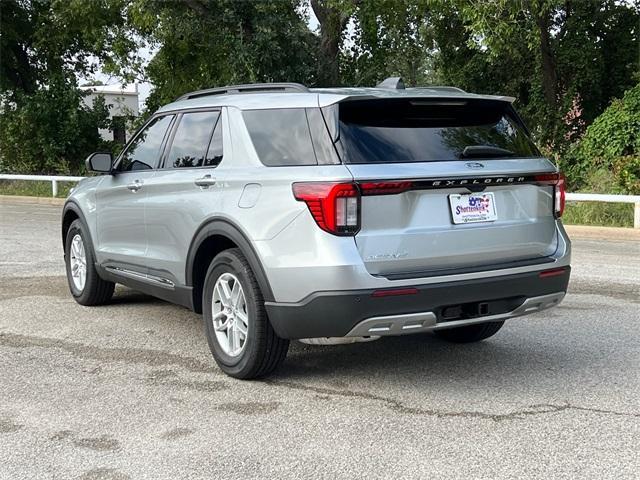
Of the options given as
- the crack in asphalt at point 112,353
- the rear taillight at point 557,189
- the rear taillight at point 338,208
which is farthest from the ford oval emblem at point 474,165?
the crack in asphalt at point 112,353

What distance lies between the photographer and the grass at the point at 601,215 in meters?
14.9

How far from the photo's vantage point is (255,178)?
4.89 m

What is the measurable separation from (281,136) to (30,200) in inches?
744

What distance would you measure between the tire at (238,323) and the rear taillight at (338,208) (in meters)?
0.70

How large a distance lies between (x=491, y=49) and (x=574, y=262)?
7161 mm

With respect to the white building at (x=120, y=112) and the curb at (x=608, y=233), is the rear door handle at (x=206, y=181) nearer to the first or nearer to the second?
the curb at (x=608, y=233)

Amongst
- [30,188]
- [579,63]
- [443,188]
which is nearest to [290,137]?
[443,188]

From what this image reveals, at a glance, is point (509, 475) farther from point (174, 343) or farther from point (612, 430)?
point (174, 343)

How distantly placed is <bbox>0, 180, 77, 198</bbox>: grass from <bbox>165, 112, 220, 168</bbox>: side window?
1728 centimetres

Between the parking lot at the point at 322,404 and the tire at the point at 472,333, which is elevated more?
the tire at the point at 472,333

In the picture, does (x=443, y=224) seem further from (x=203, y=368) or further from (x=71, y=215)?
(x=71, y=215)

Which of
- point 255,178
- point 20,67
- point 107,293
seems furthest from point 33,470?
point 20,67

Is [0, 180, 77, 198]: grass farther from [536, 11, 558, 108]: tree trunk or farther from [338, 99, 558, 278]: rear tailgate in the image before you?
[338, 99, 558, 278]: rear tailgate

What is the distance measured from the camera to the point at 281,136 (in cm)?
496
